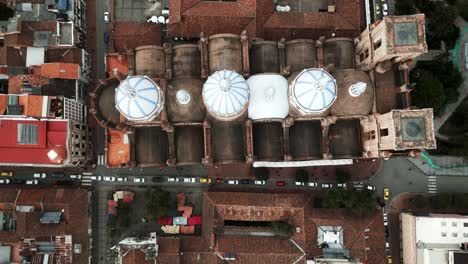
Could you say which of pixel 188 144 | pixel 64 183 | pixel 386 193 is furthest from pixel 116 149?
pixel 386 193

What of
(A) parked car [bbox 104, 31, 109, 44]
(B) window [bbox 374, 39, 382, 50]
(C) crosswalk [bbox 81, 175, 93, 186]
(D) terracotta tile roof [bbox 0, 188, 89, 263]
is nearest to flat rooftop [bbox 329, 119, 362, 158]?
(B) window [bbox 374, 39, 382, 50]

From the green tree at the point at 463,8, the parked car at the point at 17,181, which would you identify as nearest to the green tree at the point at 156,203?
the parked car at the point at 17,181

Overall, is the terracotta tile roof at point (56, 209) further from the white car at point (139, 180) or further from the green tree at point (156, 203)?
the green tree at point (156, 203)

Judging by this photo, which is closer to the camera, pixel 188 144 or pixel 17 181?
pixel 188 144

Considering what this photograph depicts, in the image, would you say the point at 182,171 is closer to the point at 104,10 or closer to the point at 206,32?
the point at 206,32

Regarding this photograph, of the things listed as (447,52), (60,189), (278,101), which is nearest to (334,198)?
(278,101)

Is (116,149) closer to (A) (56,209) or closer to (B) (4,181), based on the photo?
(A) (56,209)
